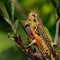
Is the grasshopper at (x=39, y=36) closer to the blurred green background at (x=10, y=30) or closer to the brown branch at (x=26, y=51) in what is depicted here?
the brown branch at (x=26, y=51)

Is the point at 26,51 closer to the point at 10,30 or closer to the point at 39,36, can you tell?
the point at 39,36

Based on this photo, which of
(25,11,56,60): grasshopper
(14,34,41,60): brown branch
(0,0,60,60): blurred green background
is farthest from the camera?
(0,0,60,60): blurred green background

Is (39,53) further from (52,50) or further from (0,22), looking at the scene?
(0,22)

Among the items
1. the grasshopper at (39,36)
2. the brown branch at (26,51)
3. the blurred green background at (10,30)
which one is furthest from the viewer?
the blurred green background at (10,30)

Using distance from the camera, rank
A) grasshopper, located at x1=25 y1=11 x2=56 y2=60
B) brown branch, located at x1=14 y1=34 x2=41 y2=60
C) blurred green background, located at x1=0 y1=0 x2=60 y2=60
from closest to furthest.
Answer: brown branch, located at x1=14 y1=34 x2=41 y2=60
grasshopper, located at x1=25 y1=11 x2=56 y2=60
blurred green background, located at x1=0 y1=0 x2=60 y2=60

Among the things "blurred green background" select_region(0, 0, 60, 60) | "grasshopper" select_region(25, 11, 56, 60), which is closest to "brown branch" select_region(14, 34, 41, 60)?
"grasshopper" select_region(25, 11, 56, 60)

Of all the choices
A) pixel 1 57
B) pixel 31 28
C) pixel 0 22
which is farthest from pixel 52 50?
pixel 0 22

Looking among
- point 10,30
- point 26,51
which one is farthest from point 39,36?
point 10,30

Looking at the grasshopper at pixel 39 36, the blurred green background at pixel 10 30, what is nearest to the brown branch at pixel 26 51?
the grasshopper at pixel 39 36

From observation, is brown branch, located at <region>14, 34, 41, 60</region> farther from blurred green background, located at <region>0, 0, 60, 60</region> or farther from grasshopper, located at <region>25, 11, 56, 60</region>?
blurred green background, located at <region>0, 0, 60, 60</region>
